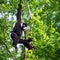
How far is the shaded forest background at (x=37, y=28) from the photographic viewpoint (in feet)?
32.0

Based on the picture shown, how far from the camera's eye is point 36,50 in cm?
972

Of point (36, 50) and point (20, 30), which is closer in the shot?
point (20, 30)

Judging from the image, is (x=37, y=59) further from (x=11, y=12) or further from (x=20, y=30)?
(x=11, y=12)

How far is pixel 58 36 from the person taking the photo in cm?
1050

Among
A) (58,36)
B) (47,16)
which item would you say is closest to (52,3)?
(47,16)

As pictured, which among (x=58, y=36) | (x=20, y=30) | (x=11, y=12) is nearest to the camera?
(x=20, y=30)

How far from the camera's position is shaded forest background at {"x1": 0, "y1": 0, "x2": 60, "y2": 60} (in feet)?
32.0

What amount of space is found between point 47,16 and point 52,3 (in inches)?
53.8

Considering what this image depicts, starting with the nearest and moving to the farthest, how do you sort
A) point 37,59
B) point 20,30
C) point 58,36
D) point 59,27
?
point 20,30 < point 37,59 < point 58,36 < point 59,27

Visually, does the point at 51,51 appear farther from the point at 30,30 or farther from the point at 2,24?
the point at 2,24

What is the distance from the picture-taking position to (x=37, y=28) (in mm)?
9844

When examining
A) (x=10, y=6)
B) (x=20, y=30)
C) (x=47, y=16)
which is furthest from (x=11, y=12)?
(x=20, y=30)

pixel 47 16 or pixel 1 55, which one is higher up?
pixel 47 16

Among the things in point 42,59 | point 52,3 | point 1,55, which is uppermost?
point 52,3
